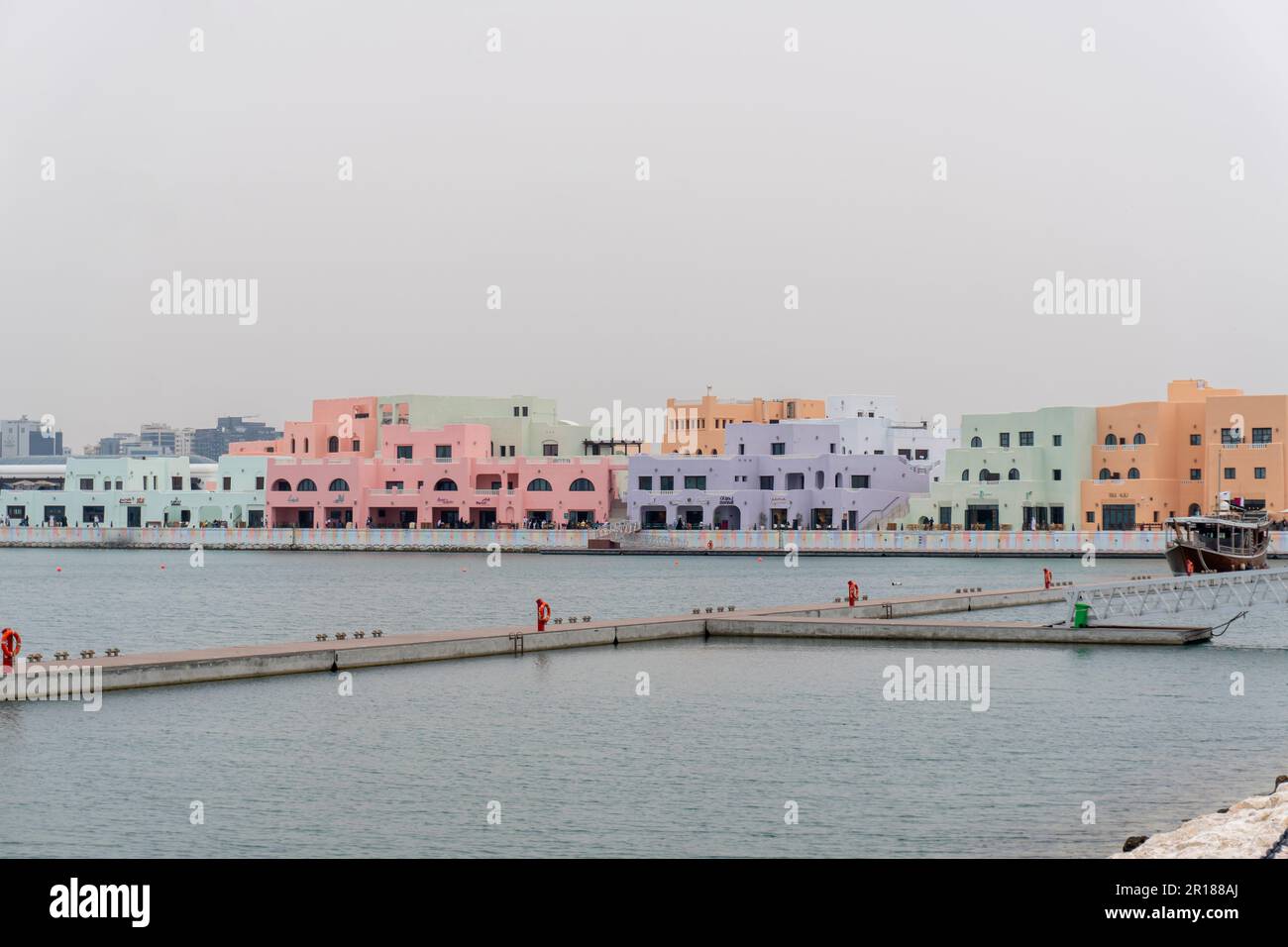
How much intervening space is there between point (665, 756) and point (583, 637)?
16070 millimetres

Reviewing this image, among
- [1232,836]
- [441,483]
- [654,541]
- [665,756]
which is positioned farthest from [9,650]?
[441,483]

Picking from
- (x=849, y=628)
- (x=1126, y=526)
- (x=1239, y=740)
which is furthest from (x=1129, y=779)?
(x=1126, y=526)

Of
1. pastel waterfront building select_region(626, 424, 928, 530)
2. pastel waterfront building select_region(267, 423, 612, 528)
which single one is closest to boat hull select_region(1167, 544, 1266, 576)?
pastel waterfront building select_region(626, 424, 928, 530)

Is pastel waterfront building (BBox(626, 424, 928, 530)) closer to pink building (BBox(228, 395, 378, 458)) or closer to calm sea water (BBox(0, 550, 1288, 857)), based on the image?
pink building (BBox(228, 395, 378, 458))

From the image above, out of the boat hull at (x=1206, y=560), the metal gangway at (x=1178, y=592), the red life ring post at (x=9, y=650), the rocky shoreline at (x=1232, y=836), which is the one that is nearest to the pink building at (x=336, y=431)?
the boat hull at (x=1206, y=560)

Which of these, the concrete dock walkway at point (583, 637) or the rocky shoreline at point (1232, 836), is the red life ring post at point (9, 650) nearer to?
the concrete dock walkway at point (583, 637)

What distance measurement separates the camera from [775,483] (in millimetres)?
124750

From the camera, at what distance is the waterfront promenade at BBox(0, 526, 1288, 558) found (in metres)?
110

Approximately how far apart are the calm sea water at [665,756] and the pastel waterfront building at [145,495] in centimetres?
10611

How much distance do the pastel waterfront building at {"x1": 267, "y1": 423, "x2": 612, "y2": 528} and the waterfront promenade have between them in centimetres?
205

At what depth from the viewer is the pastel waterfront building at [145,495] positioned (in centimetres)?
14425

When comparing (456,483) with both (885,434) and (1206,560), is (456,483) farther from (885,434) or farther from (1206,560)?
(1206,560)
